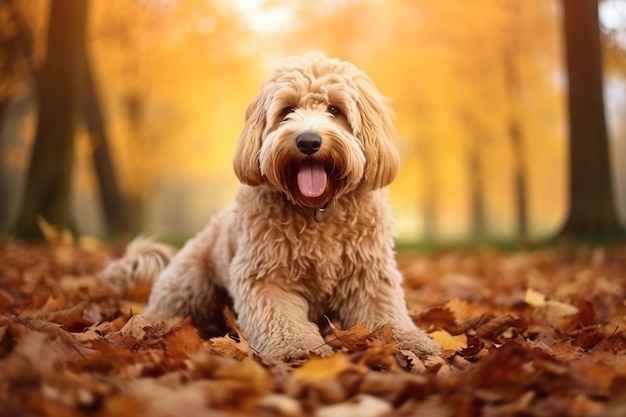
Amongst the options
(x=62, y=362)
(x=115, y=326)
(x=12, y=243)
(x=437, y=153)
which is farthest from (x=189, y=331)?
(x=437, y=153)

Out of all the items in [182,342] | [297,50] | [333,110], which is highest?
[297,50]

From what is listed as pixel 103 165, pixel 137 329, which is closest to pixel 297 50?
pixel 103 165

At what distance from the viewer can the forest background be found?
49.9 feet

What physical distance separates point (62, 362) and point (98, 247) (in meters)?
7.20

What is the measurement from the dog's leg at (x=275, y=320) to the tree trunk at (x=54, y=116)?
6837mm

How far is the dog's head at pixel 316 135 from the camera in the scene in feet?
10.8

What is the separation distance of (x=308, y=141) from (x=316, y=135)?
5 cm

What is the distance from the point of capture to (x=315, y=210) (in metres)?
3.48

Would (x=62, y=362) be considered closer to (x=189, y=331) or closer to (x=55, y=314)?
(x=189, y=331)

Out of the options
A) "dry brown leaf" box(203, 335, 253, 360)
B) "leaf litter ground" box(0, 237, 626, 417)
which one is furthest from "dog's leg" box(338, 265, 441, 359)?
"dry brown leaf" box(203, 335, 253, 360)

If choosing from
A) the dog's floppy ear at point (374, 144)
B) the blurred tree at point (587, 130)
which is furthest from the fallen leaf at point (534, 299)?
the blurred tree at point (587, 130)

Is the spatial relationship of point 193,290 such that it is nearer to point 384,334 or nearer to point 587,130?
point 384,334

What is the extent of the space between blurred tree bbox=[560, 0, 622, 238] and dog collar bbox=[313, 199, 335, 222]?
20.7 ft

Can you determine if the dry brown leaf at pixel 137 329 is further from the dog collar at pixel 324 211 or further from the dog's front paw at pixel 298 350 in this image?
the dog collar at pixel 324 211
